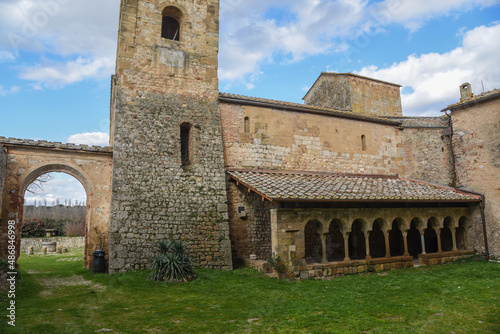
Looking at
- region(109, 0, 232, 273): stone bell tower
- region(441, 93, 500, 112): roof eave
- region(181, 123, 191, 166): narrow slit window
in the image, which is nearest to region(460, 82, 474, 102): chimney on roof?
region(441, 93, 500, 112): roof eave

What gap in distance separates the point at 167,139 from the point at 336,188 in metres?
6.76

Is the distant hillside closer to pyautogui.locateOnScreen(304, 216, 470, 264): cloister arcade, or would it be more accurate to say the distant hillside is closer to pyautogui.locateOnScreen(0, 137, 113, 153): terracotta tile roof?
pyautogui.locateOnScreen(0, 137, 113, 153): terracotta tile roof

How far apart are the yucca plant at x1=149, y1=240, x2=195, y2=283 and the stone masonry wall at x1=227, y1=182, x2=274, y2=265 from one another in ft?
9.53

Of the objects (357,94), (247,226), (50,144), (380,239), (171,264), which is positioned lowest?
(171,264)

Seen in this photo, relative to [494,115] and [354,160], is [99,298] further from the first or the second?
[494,115]

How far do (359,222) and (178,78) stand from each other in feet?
30.3

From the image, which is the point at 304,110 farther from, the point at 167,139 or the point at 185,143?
the point at 167,139

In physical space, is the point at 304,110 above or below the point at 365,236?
above

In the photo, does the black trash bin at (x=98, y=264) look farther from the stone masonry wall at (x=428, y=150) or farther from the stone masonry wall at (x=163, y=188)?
the stone masonry wall at (x=428, y=150)

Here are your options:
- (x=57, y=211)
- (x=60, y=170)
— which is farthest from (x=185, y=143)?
(x=57, y=211)

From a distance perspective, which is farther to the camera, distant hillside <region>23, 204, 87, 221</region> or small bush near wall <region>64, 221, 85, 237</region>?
distant hillside <region>23, 204, 87, 221</region>

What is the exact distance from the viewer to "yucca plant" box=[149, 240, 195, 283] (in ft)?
32.0

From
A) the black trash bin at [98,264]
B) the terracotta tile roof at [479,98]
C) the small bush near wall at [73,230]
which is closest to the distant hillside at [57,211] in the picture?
the small bush near wall at [73,230]

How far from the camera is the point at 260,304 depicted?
293 inches
